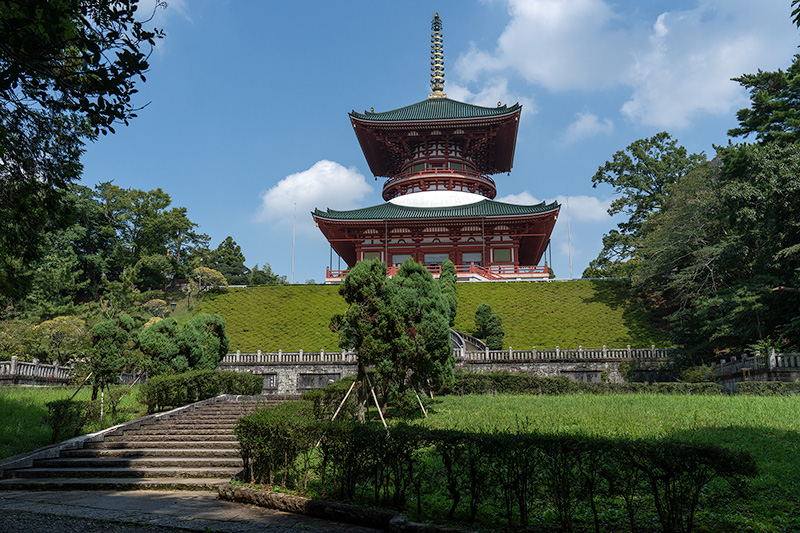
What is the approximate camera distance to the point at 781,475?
7.66 metres

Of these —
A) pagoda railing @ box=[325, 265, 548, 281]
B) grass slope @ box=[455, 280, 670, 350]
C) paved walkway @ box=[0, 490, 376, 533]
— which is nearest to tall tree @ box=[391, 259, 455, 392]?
paved walkway @ box=[0, 490, 376, 533]

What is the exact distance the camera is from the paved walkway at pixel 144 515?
267 inches

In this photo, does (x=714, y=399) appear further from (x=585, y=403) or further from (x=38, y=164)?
(x=38, y=164)

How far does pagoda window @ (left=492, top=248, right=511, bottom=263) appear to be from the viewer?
143 feet

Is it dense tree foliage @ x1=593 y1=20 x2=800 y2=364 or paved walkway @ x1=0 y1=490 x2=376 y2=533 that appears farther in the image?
dense tree foliage @ x1=593 y1=20 x2=800 y2=364

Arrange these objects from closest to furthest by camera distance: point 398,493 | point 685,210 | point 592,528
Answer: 1. point 592,528
2. point 398,493
3. point 685,210

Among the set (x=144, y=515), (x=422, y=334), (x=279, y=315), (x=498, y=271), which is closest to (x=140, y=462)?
(x=144, y=515)

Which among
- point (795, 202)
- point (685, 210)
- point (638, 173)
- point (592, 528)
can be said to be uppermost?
point (638, 173)

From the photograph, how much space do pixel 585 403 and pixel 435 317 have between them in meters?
4.87

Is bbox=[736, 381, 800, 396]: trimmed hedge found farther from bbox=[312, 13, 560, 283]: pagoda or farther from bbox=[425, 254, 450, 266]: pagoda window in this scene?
bbox=[425, 254, 450, 266]: pagoda window

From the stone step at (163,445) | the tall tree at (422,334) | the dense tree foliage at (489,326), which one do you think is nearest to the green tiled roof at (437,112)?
the dense tree foliage at (489,326)

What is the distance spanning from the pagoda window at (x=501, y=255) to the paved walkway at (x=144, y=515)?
3595 cm

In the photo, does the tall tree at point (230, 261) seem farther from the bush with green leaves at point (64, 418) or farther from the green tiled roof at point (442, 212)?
the bush with green leaves at point (64, 418)

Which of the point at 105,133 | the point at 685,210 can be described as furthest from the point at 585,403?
the point at 685,210
